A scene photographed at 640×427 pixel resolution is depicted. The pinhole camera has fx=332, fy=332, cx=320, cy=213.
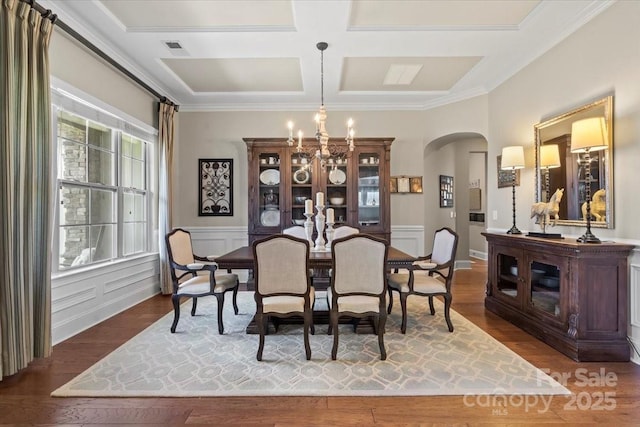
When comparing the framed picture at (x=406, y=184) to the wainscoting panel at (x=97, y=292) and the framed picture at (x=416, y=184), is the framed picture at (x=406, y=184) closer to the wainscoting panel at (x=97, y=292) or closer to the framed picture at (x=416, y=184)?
the framed picture at (x=416, y=184)

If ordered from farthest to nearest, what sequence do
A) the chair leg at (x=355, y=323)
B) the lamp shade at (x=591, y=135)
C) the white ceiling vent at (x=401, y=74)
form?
the white ceiling vent at (x=401, y=74) < the chair leg at (x=355, y=323) < the lamp shade at (x=591, y=135)

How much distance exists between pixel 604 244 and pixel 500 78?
2.70 meters

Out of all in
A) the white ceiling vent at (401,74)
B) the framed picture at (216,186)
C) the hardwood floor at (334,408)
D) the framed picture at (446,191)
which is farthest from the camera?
the framed picture at (446,191)

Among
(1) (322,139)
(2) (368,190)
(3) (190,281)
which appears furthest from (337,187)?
(3) (190,281)

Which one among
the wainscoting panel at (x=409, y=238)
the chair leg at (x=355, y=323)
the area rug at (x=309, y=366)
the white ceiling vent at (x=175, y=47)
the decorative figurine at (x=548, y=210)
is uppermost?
the white ceiling vent at (x=175, y=47)

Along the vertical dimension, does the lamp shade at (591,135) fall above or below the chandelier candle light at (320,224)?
above

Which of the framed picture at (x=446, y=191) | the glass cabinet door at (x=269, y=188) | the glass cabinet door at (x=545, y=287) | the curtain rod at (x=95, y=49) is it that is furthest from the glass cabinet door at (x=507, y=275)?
the curtain rod at (x=95, y=49)

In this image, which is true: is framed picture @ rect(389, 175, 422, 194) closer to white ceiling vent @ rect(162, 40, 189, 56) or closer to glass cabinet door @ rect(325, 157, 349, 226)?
glass cabinet door @ rect(325, 157, 349, 226)

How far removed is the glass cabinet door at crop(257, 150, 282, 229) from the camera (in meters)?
5.17

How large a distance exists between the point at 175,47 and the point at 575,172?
420cm

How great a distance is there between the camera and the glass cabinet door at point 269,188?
17.0 ft

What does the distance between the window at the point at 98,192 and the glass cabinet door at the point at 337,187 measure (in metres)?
2.63

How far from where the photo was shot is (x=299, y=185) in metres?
5.18

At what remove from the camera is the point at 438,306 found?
4.01 m
